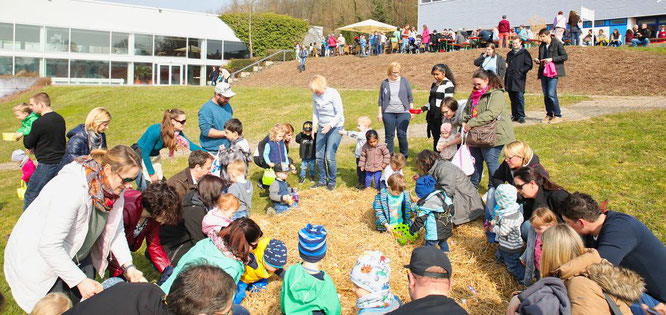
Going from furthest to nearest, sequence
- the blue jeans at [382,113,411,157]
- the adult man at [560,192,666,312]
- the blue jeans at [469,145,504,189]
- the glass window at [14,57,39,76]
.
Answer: the glass window at [14,57,39,76]
the blue jeans at [382,113,411,157]
the blue jeans at [469,145,504,189]
the adult man at [560,192,666,312]

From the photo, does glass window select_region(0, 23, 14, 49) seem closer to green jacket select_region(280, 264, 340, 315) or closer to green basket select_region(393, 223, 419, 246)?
green basket select_region(393, 223, 419, 246)

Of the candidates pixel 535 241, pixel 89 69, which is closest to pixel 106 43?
pixel 89 69

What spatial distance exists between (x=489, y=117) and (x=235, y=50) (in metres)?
40.6

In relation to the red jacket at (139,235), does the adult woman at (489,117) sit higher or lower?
higher

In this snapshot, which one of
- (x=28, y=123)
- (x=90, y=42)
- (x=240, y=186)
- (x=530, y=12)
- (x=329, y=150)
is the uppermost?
(x=530, y=12)

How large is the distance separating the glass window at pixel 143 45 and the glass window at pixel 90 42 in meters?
2.19

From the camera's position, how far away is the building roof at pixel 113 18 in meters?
35.5

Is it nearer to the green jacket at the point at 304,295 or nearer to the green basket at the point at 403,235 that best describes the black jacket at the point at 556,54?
the green basket at the point at 403,235

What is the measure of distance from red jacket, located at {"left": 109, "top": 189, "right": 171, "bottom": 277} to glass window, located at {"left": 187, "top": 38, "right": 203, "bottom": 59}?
3920 cm

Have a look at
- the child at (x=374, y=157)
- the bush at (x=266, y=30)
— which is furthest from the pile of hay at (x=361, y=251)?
the bush at (x=266, y=30)

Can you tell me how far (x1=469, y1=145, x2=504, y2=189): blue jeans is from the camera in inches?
288

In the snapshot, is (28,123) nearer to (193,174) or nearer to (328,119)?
(193,174)

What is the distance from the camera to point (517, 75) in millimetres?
11547

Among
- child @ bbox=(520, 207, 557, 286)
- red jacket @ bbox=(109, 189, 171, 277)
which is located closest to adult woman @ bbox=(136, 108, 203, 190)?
red jacket @ bbox=(109, 189, 171, 277)
